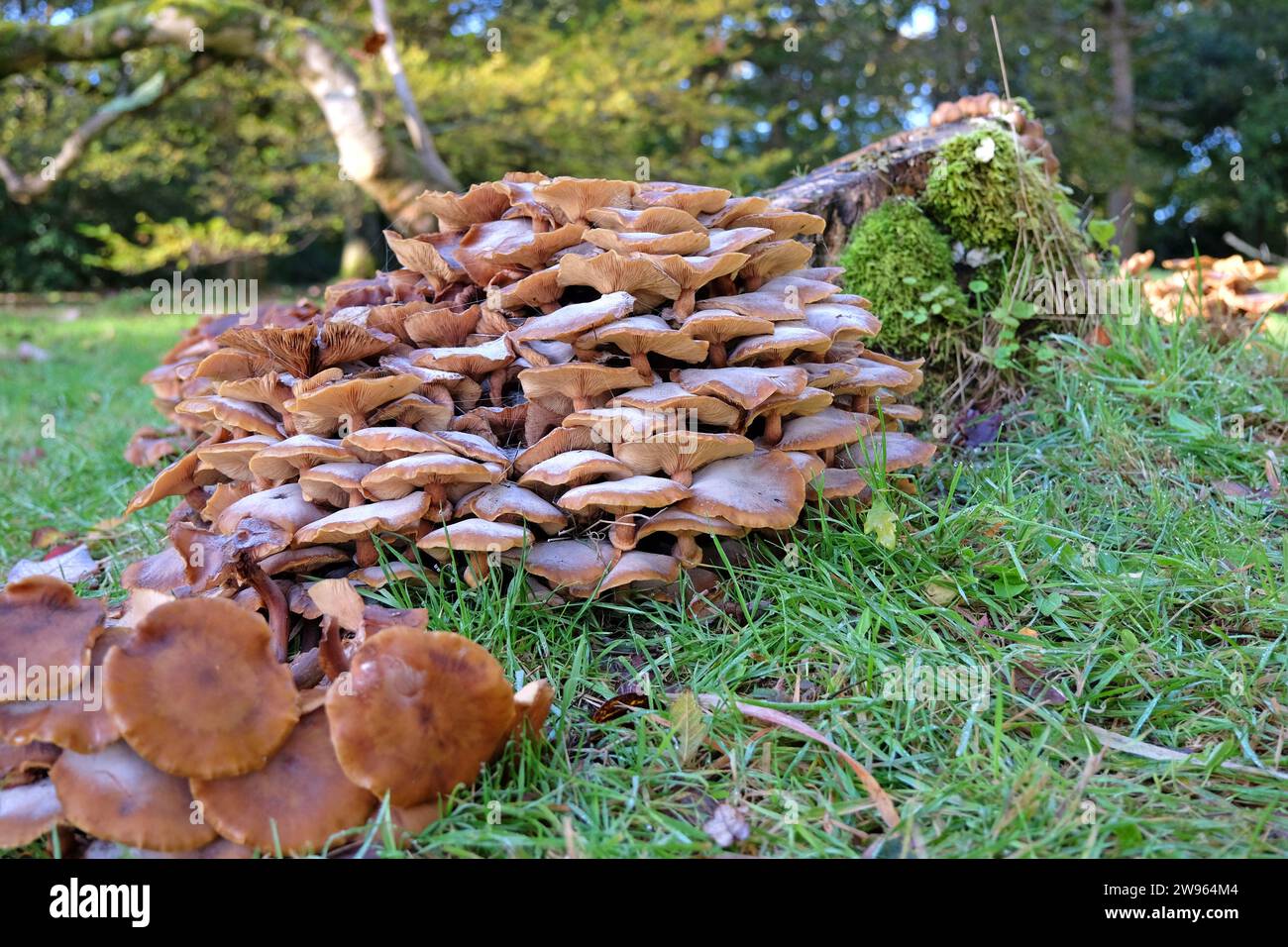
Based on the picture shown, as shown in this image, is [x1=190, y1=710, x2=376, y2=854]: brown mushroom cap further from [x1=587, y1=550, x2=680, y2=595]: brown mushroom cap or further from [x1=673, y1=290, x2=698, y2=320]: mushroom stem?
[x1=673, y1=290, x2=698, y2=320]: mushroom stem

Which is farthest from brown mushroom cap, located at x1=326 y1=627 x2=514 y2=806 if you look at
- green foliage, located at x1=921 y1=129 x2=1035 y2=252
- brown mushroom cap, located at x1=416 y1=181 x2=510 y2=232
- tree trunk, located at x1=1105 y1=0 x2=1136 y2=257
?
tree trunk, located at x1=1105 y1=0 x2=1136 y2=257

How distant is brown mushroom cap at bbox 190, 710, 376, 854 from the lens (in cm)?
167

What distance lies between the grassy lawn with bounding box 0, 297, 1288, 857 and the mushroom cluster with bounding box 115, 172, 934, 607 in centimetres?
21

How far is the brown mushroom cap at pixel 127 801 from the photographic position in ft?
5.39

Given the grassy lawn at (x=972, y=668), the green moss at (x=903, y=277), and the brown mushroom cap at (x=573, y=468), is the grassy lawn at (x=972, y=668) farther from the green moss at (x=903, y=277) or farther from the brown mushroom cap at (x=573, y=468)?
the green moss at (x=903, y=277)

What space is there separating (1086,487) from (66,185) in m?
21.8

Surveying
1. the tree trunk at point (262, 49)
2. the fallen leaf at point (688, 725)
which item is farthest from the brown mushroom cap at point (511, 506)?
the tree trunk at point (262, 49)

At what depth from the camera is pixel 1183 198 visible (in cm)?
2161

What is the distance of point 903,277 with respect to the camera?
Result: 402 centimetres

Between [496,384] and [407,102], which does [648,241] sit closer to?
[496,384]

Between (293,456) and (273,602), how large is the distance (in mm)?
396

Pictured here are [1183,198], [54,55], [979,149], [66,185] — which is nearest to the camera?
[979,149]

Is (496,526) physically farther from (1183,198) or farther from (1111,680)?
(1183,198)

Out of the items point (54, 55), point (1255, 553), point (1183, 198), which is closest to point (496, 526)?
point (1255, 553)
